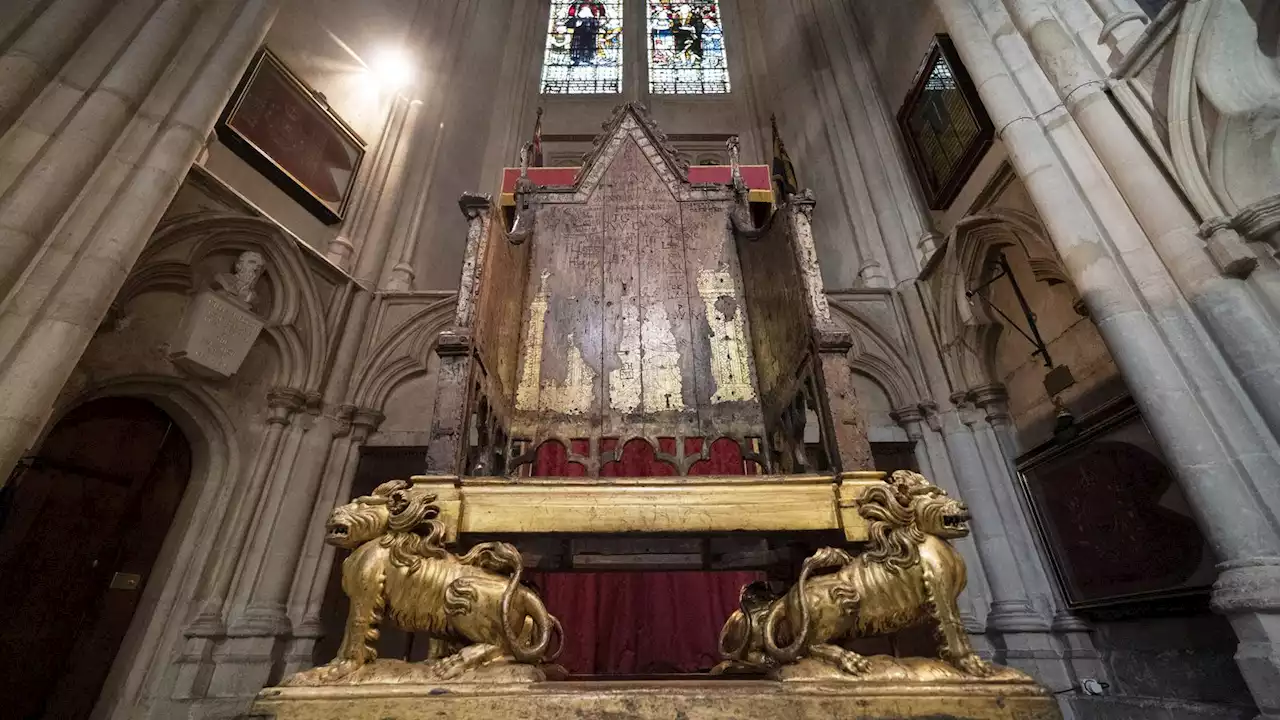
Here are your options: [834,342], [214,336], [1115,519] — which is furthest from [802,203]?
[214,336]

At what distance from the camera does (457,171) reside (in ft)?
22.2

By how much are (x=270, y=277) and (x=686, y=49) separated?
27.8ft

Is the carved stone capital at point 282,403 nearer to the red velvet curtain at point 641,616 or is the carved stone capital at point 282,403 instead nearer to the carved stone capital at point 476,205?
the red velvet curtain at point 641,616

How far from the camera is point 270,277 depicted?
4.35m

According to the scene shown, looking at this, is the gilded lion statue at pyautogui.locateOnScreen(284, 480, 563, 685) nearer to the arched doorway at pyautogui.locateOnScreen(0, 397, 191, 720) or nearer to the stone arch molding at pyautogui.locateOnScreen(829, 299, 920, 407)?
the arched doorway at pyautogui.locateOnScreen(0, 397, 191, 720)

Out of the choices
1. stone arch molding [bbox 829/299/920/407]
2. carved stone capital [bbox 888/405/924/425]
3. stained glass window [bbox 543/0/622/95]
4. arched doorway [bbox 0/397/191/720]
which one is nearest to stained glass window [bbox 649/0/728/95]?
stained glass window [bbox 543/0/622/95]

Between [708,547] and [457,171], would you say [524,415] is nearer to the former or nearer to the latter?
[708,547]

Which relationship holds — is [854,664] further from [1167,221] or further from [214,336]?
[214,336]

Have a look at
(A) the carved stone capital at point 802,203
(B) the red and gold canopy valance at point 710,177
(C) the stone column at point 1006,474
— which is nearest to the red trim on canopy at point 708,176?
(B) the red and gold canopy valance at point 710,177

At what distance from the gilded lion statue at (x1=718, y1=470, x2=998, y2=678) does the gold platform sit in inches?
2.8

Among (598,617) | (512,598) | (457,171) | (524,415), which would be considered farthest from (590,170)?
(457,171)

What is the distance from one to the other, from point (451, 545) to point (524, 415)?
3.19 ft

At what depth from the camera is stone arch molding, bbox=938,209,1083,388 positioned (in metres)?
4.21

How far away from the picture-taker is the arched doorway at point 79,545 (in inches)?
120
